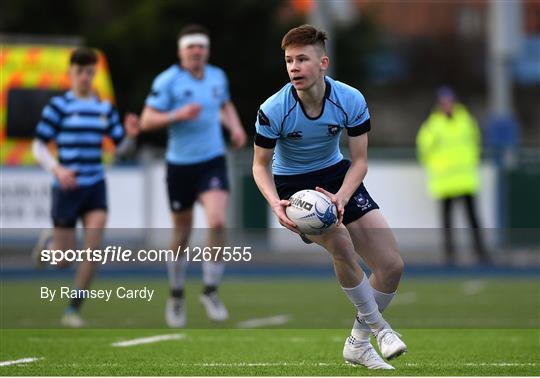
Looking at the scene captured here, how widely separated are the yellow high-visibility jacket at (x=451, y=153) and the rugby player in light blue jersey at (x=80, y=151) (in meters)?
8.30

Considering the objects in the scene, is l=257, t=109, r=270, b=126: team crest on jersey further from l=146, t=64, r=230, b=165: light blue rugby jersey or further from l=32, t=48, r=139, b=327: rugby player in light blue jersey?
l=32, t=48, r=139, b=327: rugby player in light blue jersey

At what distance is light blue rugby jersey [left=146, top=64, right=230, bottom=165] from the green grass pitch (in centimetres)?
146

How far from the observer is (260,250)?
20391mm

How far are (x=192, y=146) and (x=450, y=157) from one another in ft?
27.7

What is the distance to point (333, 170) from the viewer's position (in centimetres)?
812

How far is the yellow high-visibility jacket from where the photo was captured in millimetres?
19172

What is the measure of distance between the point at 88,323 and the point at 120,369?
11.4 ft

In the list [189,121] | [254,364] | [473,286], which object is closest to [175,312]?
[189,121]

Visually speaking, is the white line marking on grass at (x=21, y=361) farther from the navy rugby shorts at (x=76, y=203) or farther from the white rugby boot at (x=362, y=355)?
the navy rugby shorts at (x=76, y=203)

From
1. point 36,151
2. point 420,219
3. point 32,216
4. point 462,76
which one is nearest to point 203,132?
point 36,151

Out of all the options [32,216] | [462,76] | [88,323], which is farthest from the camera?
[462,76]

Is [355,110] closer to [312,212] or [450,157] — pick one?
[312,212]

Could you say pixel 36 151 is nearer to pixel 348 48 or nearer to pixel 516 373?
pixel 516 373

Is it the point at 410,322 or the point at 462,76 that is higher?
the point at 410,322
